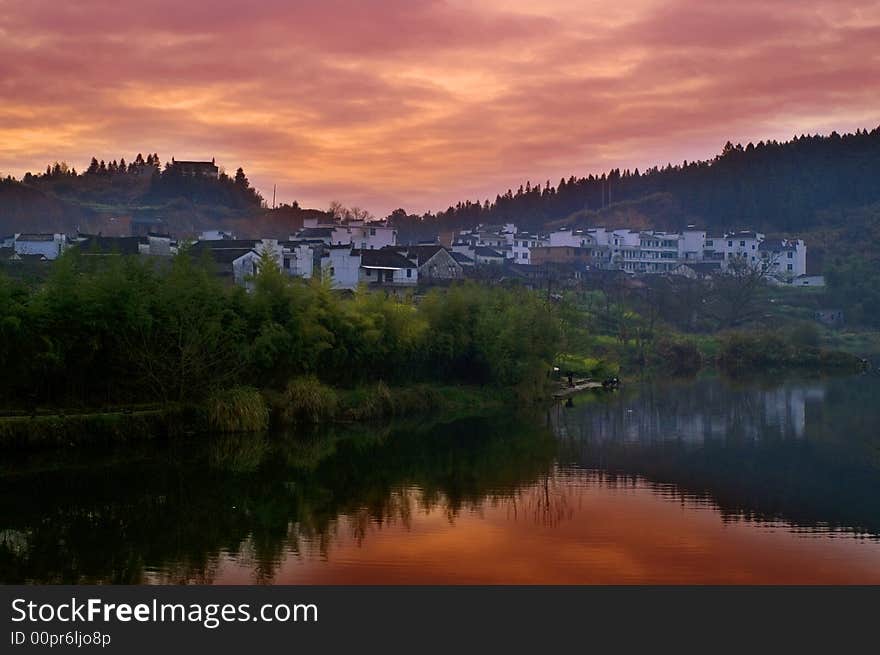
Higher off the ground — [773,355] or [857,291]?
[857,291]

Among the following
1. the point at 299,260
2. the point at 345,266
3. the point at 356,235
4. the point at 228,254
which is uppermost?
the point at 356,235

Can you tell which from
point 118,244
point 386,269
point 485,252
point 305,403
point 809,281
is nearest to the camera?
point 305,403

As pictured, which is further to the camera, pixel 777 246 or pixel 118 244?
pixel 777 246

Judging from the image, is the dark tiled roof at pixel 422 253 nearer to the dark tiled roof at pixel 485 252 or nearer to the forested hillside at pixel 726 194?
the dark tiled roof at pixel 485 252

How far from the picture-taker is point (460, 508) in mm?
16312

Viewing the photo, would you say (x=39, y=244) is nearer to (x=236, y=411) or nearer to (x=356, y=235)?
(x=356, y=235)

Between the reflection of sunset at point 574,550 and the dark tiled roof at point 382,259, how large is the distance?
31.9 metres

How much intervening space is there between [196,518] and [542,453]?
8.92m

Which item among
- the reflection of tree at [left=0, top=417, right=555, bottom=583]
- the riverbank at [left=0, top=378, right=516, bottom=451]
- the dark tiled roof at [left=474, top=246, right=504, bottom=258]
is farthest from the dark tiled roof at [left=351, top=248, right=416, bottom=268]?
the reflection of tree at [left=0, top=417, right=555, bottom=583]

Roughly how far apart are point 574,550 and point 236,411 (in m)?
11.6

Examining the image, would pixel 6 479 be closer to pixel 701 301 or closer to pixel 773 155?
pixel 701 301

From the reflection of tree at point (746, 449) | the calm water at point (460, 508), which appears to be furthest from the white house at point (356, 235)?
the calm water at point (460, 508)

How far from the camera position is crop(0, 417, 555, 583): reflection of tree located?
1282 cm

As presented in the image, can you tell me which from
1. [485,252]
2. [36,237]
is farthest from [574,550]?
[485,252]
